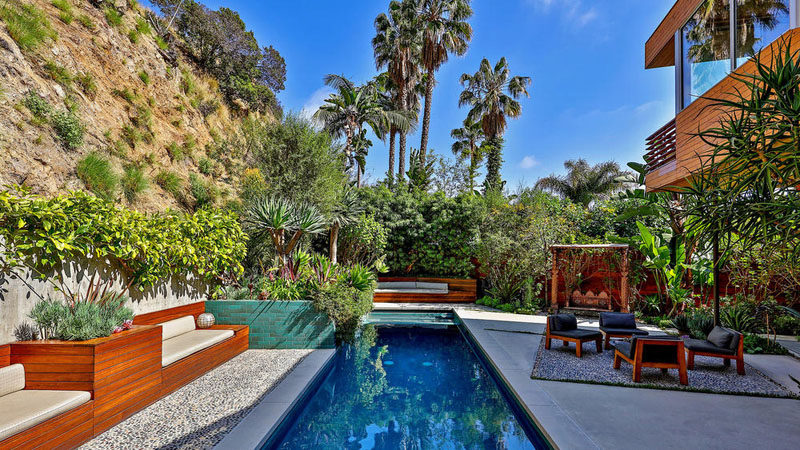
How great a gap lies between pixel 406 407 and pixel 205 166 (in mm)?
13954

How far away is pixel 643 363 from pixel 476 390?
2.23 meters

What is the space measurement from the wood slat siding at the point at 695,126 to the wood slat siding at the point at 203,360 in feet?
24.5

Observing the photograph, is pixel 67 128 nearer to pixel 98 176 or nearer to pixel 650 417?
pixel 98 176

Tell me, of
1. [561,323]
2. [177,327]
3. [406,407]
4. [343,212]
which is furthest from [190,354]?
[343,212]

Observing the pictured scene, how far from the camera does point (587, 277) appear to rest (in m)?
10.9

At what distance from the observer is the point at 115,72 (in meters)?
13.4

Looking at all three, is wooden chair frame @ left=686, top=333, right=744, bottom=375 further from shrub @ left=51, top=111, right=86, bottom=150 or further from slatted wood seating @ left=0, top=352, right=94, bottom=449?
shrub @ left=51, top=111, right=86, bottom=150

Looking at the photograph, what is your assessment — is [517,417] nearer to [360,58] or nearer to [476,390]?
[476,390]

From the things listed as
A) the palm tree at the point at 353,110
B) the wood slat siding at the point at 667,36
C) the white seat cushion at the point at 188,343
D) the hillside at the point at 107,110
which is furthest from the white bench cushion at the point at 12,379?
the palm tree at the point at 353,110

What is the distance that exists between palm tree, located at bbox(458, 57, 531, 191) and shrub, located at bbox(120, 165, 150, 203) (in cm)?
1532

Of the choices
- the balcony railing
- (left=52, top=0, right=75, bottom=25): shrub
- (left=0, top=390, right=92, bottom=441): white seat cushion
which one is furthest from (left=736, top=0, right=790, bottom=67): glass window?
(left=52, top=0, right=75, bottom=25): shrub

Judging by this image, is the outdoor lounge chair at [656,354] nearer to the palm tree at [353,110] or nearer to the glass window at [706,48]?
the glass window at [706,48]

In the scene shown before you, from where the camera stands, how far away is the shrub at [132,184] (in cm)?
1077

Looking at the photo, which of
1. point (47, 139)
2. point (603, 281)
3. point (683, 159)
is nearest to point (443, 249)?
point (603, 281)
